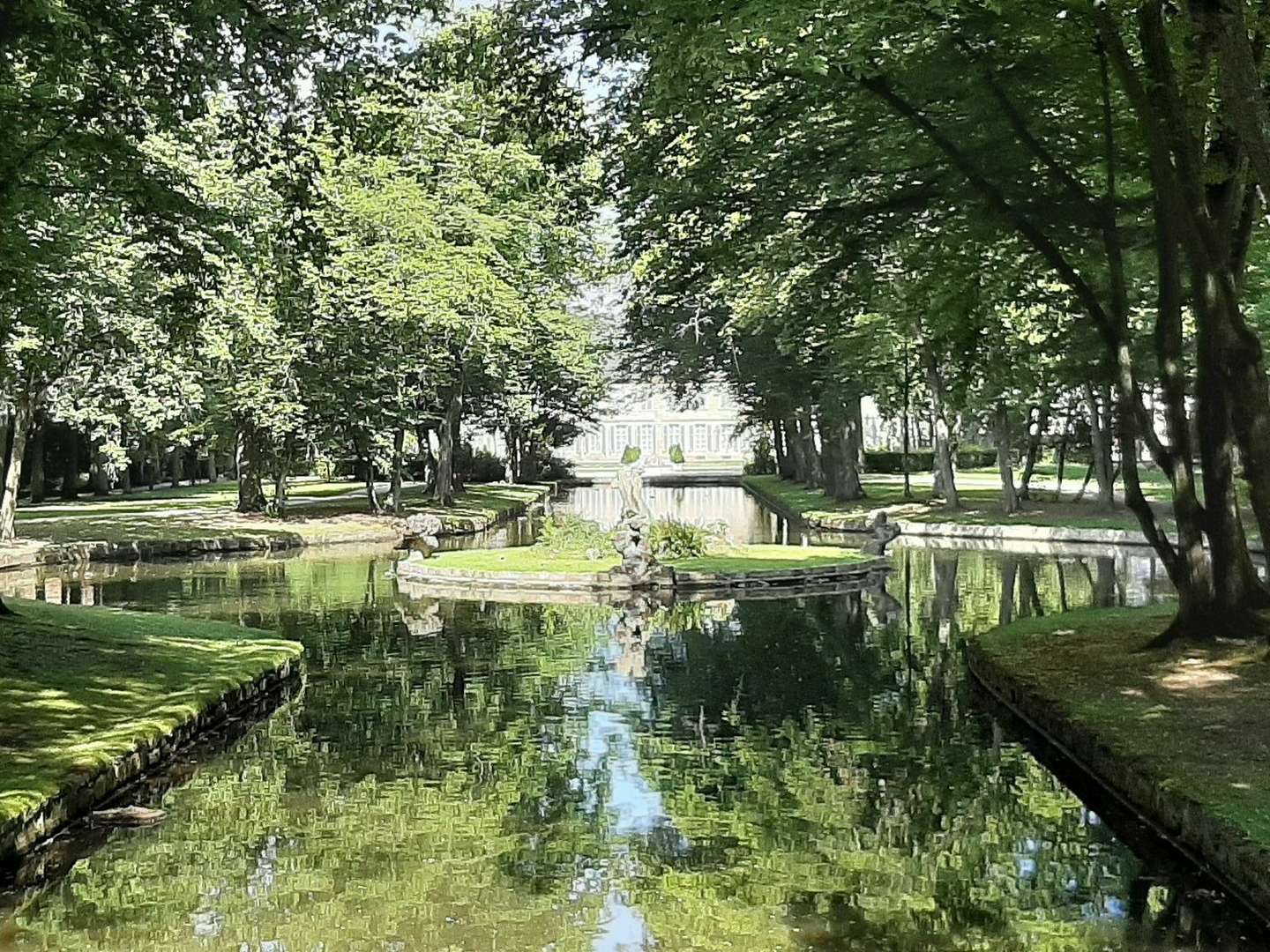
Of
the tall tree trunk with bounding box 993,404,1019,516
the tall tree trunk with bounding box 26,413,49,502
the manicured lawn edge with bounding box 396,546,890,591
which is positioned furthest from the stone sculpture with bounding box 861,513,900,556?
the tall tree trunk with bounding box 26,413,49,502

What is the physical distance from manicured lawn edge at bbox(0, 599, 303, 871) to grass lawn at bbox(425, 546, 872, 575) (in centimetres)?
793

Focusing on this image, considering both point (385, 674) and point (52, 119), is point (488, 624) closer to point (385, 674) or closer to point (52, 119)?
point (385, 674)

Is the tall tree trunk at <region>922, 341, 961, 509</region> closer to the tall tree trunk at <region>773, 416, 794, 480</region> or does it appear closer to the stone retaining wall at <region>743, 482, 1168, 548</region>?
the stone retaining wall at <region>743, 482, 1168, 548</region>

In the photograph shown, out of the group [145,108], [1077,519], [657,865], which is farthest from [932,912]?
[1077,519]

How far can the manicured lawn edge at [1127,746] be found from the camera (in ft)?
26.2

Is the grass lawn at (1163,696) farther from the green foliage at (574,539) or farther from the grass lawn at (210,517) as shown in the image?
the grass lawn at (210,517)

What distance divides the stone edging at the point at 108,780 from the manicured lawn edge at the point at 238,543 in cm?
1797

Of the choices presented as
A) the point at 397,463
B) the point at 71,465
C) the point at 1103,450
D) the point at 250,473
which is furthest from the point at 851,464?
the point at 71,465

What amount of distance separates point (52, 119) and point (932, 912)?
1187cm

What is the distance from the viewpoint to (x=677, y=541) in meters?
27.9

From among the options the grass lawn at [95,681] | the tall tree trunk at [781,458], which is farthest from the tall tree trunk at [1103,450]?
the tall tree trunk at [781,458]

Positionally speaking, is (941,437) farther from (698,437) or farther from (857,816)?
(698,437)

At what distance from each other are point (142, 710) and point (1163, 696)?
29.4ft

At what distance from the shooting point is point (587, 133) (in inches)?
624
